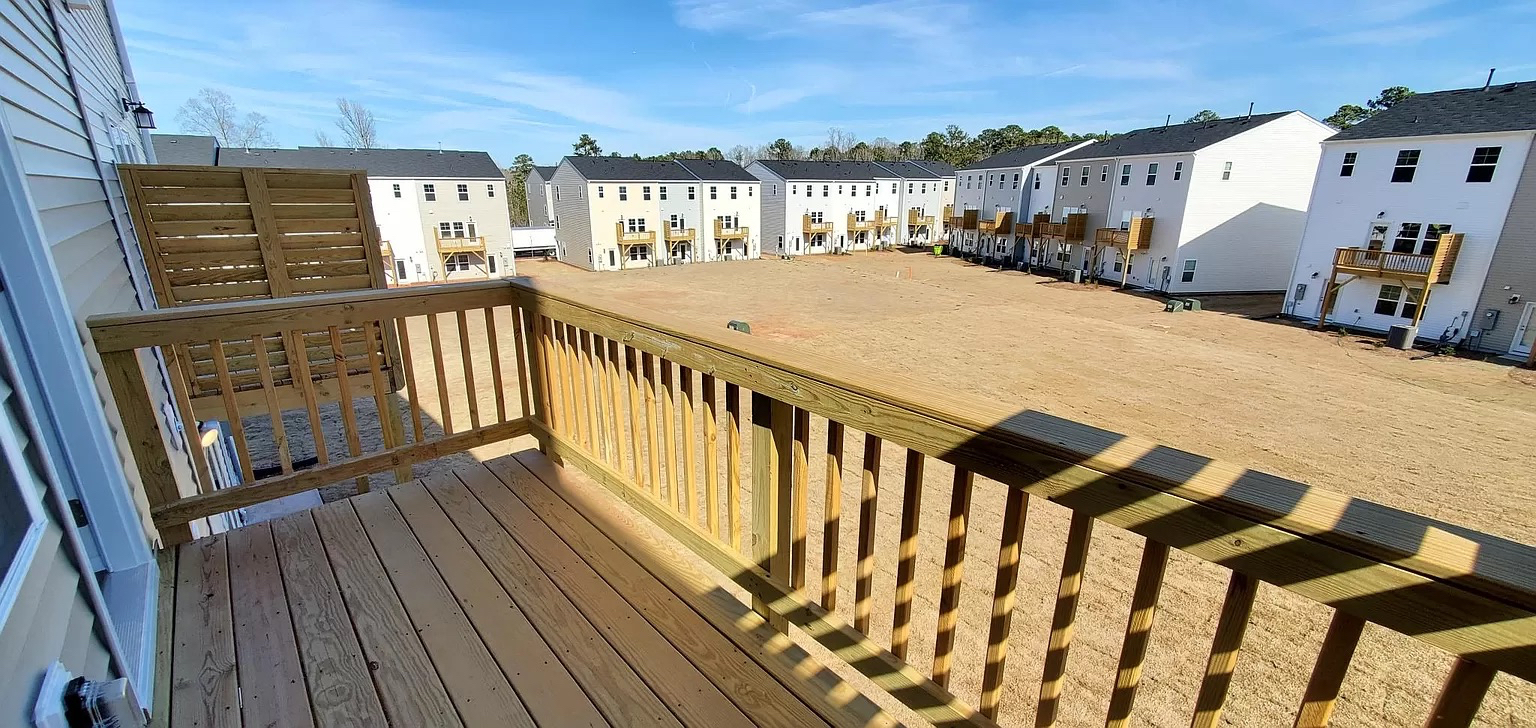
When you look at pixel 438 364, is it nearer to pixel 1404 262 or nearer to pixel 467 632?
pixel 467 632

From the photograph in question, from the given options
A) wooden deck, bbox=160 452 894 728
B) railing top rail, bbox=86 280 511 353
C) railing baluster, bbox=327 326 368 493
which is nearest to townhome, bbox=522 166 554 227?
railing top rail, bbox=86 280 511 353

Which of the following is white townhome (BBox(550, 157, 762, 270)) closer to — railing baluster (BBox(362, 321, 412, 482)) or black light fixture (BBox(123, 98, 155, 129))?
black light fixture (BBox(123, 98, 155, 129))

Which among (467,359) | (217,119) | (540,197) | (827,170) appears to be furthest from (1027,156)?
(217,119)

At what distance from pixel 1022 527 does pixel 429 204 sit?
1171 inches

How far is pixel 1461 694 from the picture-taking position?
79cm

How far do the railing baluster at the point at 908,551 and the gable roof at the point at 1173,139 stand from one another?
26.9m

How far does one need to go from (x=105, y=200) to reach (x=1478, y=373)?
22846mm

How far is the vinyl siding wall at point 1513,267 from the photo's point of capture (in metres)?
13.9

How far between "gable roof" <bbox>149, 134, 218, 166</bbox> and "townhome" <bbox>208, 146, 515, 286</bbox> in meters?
0.80

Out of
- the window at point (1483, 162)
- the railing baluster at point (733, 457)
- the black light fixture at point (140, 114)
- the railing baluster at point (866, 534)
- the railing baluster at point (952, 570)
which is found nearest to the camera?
the railing baluster at point (952, 570)

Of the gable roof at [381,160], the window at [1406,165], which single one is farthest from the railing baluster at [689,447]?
the gable roof at [381,160]

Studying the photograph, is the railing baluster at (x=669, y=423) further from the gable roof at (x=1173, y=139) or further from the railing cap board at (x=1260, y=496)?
the gable roof at (x=1173, y=139)

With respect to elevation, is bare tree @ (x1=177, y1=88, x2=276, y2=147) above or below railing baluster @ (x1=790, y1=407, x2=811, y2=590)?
above

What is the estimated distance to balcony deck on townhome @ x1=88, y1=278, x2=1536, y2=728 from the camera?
2.83 feet
